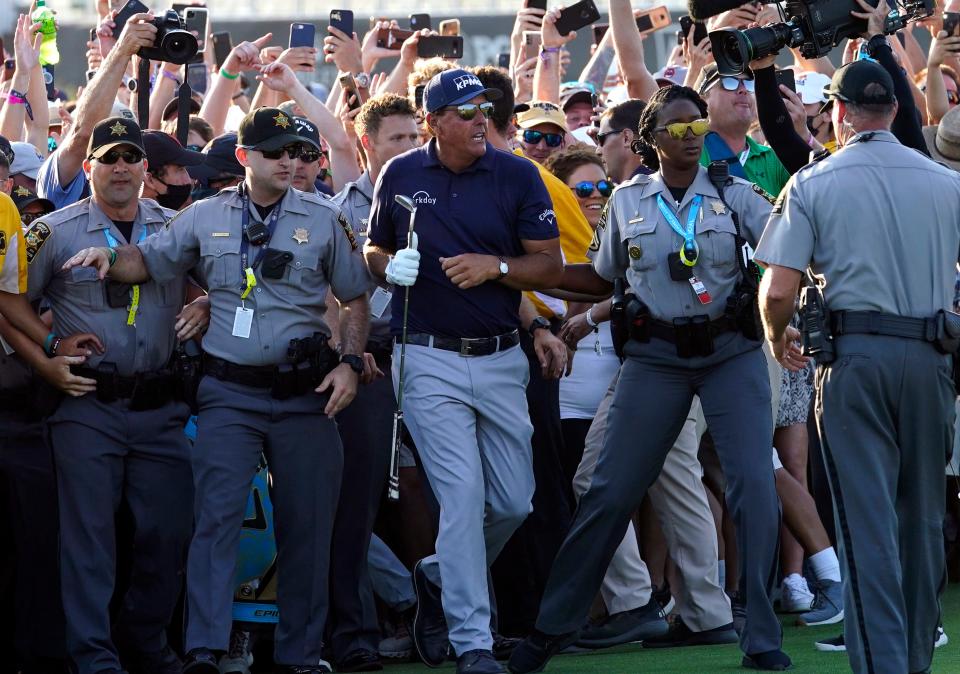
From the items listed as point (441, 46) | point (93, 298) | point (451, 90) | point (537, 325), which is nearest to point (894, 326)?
point (537, 325)

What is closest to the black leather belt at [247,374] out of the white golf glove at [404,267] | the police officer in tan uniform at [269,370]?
the police officer in tan uniform at [269,370]

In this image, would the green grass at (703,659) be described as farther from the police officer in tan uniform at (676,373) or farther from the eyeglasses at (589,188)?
the eyeglasses at (589,188)

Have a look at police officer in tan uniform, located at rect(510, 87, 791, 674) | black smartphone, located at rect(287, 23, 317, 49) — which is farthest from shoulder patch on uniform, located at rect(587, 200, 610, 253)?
black smartphone, located at rect(287, 23, 317, 49)

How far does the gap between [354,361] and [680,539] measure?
1834 mm

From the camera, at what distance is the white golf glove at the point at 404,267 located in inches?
278

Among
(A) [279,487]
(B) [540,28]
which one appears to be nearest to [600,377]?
(A) [279,487]

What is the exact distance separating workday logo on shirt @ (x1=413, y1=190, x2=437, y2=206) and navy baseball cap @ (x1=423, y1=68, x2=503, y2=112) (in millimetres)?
369

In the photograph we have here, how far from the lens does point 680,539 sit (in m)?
7.99

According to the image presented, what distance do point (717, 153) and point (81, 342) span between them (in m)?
3.25

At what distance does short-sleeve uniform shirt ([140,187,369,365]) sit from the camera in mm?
7297

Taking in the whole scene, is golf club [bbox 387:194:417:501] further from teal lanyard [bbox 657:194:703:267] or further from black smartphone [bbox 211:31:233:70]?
black smartphone [bbox 211:31:233:70]

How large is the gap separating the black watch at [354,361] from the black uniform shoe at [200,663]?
4.42 feet

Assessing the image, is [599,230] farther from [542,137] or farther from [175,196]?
[542,137]

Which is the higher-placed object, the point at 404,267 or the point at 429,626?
the point at 404,267
